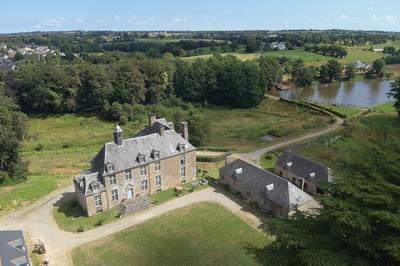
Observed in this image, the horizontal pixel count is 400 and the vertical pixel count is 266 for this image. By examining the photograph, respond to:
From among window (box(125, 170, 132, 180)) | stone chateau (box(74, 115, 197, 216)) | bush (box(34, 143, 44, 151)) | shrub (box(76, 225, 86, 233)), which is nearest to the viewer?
shrub (box(76, 225, 86, 233))

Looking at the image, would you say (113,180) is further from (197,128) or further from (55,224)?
(197,128)

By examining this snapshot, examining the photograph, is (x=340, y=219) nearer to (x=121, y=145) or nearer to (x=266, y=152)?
(x=121, y=145)

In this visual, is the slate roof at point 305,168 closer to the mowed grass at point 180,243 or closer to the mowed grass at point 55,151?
the mowed grass at point 180,243

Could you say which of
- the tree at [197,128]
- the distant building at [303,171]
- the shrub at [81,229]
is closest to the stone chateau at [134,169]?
the shrub at [81,229]

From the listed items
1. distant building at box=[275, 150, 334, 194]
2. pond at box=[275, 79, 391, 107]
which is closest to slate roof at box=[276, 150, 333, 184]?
distant building at box=[275, 150, 334, 194]

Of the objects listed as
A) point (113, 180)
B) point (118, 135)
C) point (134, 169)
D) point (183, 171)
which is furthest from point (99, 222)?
point (183, 171)

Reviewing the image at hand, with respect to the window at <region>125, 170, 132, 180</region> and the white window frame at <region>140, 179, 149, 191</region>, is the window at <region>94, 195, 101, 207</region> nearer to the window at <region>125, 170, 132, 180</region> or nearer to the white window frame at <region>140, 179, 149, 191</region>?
the window at <region>125, 170, 132, 180</region>

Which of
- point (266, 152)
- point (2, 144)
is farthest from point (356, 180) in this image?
point (2, 144)
